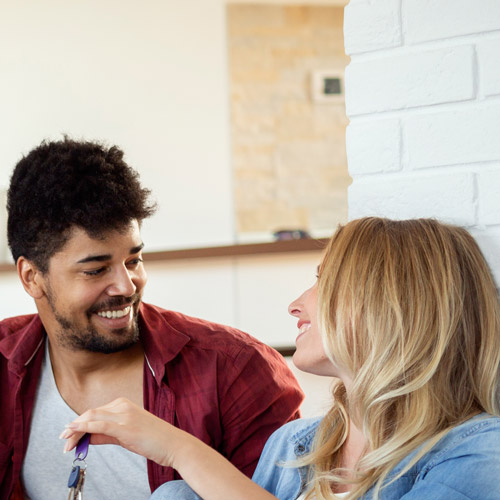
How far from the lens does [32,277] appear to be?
2.05m

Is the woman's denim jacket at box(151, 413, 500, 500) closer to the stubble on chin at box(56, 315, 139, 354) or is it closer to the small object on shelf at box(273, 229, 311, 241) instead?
the stubble on chin at box(56, 315, 139, 354)

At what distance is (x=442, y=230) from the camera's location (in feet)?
4.20

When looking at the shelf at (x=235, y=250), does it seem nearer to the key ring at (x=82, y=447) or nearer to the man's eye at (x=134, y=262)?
the man's eye at (x=134, y=262)

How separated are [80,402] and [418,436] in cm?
104

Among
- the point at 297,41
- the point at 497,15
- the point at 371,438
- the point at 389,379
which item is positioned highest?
the point at 297,41

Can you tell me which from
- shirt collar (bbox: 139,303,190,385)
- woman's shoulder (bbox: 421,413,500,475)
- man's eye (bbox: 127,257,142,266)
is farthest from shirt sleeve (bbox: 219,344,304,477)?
woman's shoulder (bbox: 421,413,500,475)

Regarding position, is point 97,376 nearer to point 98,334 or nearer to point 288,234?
point 98,334

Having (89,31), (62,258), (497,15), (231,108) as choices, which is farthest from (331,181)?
(497,15)

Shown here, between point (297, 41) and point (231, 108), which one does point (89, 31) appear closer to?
point (231, 108)

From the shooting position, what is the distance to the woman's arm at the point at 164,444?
132 cm

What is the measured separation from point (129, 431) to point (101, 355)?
2.10ft

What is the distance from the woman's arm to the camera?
1315mm

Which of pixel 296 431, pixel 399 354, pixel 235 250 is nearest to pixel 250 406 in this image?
pixel 296 431

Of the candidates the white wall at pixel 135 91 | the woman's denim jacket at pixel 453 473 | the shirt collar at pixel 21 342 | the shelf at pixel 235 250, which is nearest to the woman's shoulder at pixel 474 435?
the woman's denim jacket at pixel 453 473
